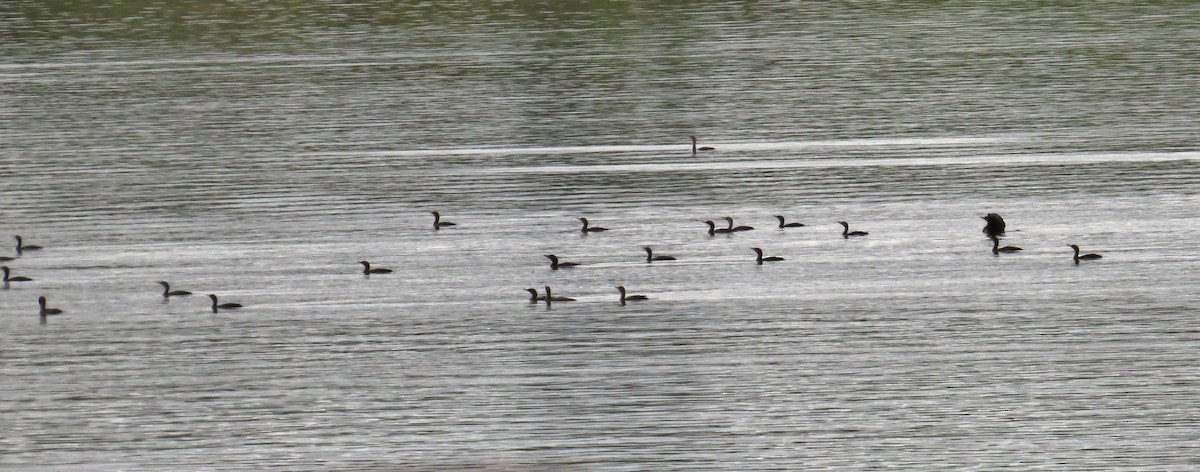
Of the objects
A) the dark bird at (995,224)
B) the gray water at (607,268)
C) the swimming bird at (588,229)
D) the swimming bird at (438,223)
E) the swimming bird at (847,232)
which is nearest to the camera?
the gray water at (607,268)

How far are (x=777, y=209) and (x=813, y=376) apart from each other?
14.7 metres

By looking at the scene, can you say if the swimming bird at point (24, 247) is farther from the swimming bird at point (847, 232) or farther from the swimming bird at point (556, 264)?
the swimming bird at point (847, 232)

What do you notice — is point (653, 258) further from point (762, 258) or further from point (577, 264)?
point (762, 258)

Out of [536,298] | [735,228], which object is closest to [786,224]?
[735,228]

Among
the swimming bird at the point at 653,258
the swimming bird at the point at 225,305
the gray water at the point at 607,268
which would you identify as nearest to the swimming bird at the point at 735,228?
the gray water at the point at 607,268

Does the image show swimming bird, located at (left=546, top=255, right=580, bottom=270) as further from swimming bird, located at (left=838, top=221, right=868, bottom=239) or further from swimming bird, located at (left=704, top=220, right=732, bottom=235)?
swimming bird, located at (left=838, top=221, right=868, bottom=239)

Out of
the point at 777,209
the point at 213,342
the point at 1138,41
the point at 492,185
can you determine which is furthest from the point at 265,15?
the point at 213,342

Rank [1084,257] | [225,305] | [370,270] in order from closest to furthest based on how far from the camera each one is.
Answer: [225,305]
[1084,257]
[370,270]

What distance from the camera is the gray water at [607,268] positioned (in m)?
26.7

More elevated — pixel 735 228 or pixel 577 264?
pixel 735 228

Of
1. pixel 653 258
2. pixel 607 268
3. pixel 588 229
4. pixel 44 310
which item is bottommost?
pixel 44 310

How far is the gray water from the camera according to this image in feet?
87.7

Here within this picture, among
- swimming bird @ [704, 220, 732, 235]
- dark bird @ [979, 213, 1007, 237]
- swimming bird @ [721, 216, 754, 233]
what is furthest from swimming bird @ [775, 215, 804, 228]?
dark bird @ [979, 213, 1007, 237]

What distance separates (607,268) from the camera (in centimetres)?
3741
